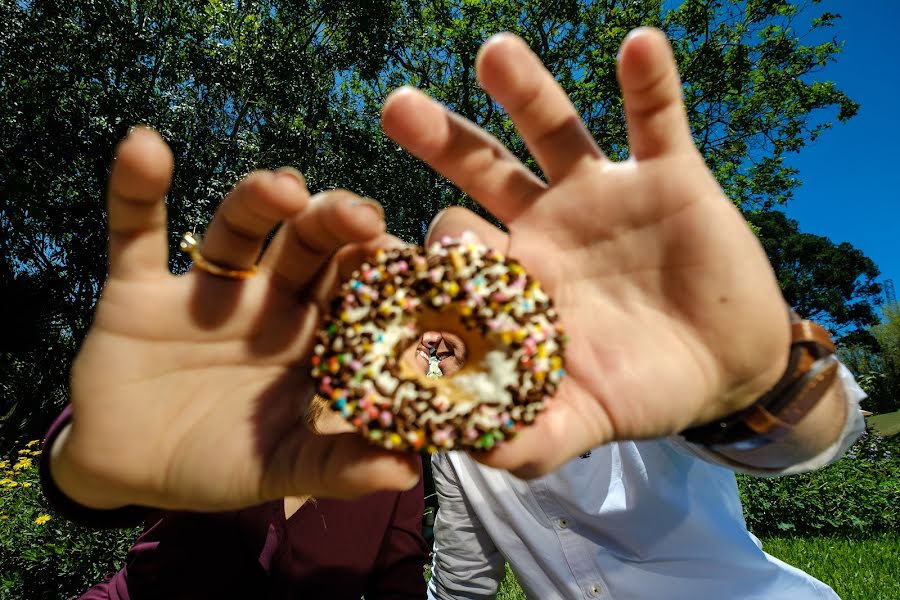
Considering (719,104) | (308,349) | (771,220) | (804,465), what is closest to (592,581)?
(804,465)

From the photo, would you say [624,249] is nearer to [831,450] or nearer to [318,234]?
[318,234]

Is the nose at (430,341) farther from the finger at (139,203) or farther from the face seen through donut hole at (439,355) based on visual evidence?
the finger at (139,203)

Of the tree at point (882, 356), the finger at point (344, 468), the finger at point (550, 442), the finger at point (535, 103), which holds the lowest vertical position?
the finger at point (344, 468)

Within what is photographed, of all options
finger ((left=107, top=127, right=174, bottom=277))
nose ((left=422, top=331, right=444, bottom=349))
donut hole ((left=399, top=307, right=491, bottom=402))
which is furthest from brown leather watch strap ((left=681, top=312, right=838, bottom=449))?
nose ((left=422, top=331, right=444, bottom=349))

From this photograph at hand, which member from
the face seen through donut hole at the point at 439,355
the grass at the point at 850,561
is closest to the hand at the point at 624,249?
the face seen through donut hole at the point at 439,355

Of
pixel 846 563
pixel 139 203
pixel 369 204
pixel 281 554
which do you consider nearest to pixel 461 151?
pixel 369 204

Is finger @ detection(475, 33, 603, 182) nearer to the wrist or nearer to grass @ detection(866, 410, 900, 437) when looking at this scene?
the wrist
